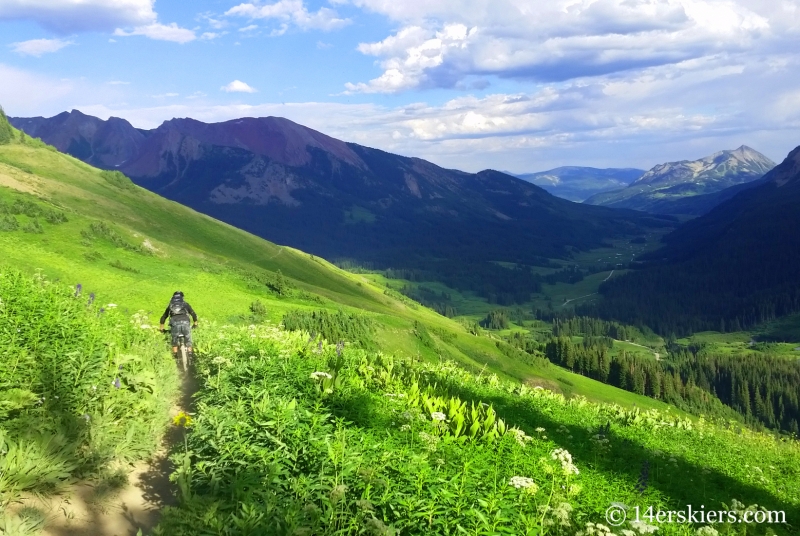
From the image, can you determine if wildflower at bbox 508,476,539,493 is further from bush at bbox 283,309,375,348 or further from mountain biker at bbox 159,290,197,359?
bush at bbox 283,309,375,348

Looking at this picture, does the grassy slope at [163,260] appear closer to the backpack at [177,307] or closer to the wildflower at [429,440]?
the backpack at [177,307]

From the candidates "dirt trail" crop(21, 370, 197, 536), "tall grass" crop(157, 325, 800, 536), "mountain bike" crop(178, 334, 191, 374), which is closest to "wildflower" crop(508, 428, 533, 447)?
"tall grass" crop(157, 325, 800, 536)

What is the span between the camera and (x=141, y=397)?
10383 mm

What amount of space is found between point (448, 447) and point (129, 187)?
12500 cm

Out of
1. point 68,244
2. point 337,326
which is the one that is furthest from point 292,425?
point 68,244

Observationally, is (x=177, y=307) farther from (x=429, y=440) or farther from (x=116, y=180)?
(x=116, y=180)

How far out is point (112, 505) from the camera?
315 inches

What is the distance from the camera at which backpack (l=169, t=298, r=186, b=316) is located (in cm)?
1770

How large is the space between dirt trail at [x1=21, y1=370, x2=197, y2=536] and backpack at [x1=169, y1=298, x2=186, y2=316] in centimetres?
895

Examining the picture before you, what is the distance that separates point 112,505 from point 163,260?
56.3 m

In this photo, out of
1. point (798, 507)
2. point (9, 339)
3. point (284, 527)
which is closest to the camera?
point (284, 527)

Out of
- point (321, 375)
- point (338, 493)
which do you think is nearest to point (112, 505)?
point (338, 493)

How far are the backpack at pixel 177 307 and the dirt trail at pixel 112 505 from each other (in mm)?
8954

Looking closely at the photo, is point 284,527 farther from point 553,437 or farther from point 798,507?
point 798,507
